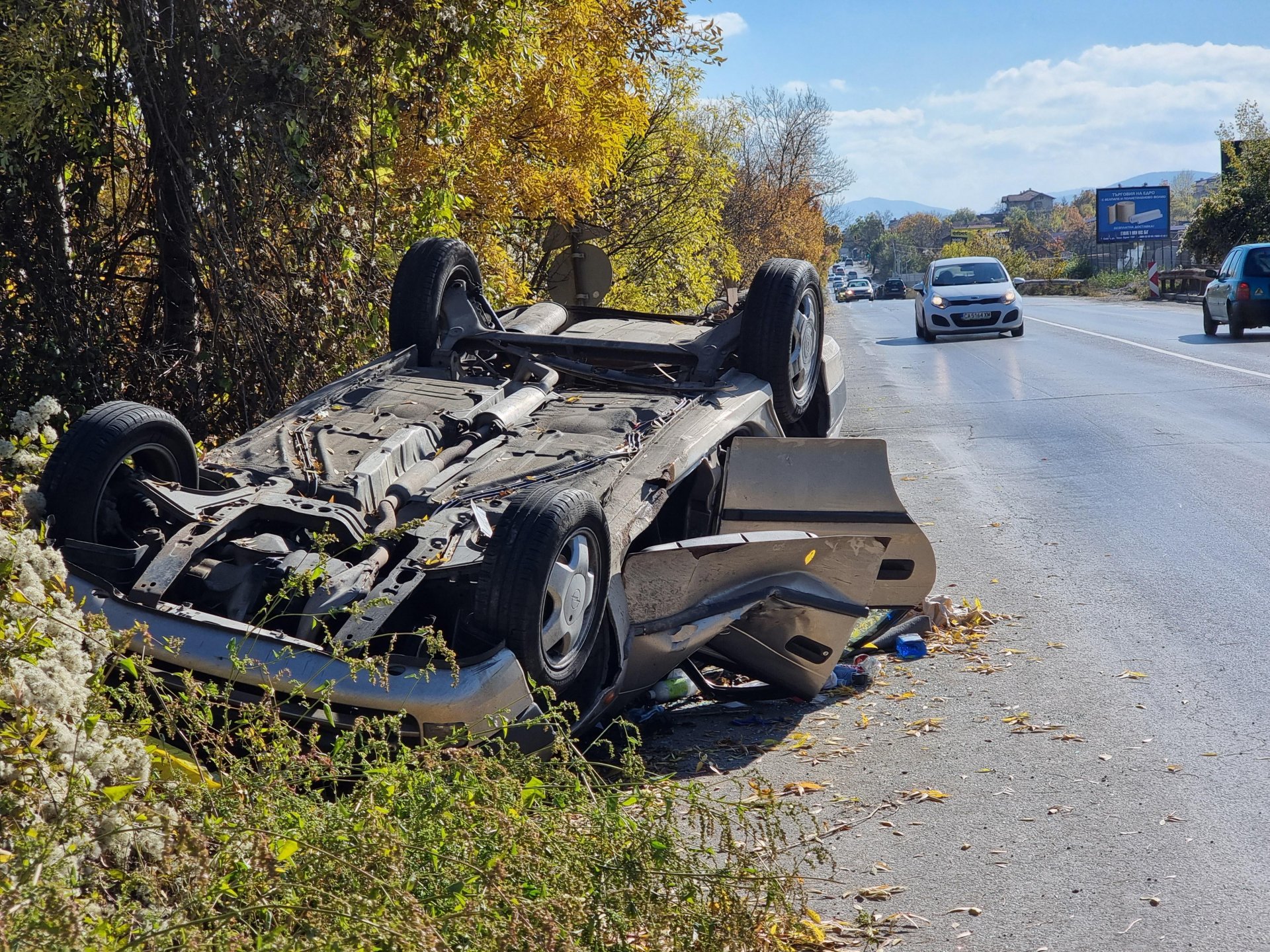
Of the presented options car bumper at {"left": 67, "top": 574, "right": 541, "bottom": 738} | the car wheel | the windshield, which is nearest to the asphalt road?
car bumper at {"left": 67, "top": 574, "right": 541, "bottom": 738}

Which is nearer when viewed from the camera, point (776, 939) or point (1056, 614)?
point (776, 939)

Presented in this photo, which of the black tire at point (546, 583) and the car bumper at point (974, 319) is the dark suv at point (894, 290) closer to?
the car bumper at point (974, 319)

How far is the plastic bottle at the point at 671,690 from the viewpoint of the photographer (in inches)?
212

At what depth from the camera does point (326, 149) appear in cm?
853

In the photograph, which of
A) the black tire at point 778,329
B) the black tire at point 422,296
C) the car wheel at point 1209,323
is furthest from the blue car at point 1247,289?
the black tire at point 422,296

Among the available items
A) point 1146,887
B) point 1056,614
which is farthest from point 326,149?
point 1146,887

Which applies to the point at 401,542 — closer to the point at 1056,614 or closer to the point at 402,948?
the point at 402,948

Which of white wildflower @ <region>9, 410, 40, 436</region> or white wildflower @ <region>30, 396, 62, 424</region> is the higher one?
white wildflower @ <region>30, 396, 62, 424</region>

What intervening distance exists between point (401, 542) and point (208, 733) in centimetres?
132

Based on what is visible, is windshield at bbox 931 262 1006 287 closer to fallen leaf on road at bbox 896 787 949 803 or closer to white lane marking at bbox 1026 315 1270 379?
white lane marking at bbox 1026 315 1270 379

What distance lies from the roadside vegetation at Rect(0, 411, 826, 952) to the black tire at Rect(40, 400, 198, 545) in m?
0.85

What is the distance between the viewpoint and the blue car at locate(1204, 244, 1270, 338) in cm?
2003

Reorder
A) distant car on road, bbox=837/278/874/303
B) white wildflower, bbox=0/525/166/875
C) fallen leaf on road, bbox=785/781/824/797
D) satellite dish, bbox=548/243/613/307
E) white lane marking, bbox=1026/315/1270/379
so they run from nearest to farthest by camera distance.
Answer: white wildflower, bbox=0/525/166/875 < fallen leaf on road, bbox=785/781/824/797 < white lane marking, bbox=1026/315/1270/379 < satellite dish, bbox=548/243/613/307 < distant car on road, bbox=837/278/874/303

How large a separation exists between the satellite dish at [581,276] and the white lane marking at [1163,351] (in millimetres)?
8413
